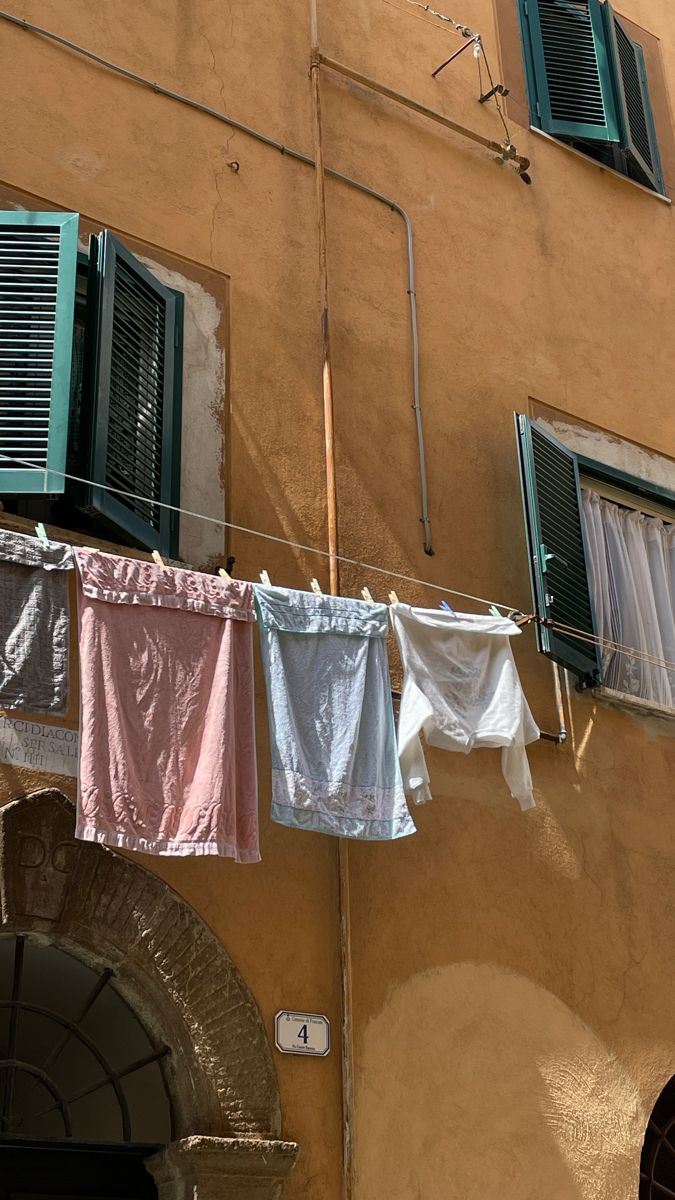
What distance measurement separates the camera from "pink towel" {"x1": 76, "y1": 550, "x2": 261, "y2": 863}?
530cm

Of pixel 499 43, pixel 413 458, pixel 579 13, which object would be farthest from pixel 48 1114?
pixel 579 13

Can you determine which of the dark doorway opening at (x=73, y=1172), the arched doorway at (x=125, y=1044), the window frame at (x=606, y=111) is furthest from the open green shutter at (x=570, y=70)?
the dark doorway opening at (x=73, y=1172)

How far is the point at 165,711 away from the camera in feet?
18.3

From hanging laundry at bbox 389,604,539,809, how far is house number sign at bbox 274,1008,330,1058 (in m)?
1.20

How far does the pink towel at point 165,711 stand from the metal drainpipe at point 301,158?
193 centimetres

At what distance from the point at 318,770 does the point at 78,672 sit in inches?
40.6

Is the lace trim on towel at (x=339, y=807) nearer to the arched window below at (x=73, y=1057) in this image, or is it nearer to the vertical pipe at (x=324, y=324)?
the arched window below at (x=73, y=1057)

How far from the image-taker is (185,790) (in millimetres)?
5457

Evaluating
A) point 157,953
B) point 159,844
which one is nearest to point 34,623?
point 159,844

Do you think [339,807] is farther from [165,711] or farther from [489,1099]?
[489,1099]

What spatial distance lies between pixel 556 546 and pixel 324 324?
1.61 metres

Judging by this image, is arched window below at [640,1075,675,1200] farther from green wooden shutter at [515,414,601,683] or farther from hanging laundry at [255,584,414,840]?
hanging laundry at [255,584,414,840]

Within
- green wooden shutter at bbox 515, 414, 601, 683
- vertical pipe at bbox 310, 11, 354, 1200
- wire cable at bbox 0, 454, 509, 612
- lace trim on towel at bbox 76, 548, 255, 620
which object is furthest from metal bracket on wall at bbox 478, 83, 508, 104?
lace trim on towel at bbox 76, 548, 255, 620

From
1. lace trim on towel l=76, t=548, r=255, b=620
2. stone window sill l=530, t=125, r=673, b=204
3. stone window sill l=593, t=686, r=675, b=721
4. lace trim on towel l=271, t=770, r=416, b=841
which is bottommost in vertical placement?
lace trim on towel l=271, t=770, r=416, b=841
